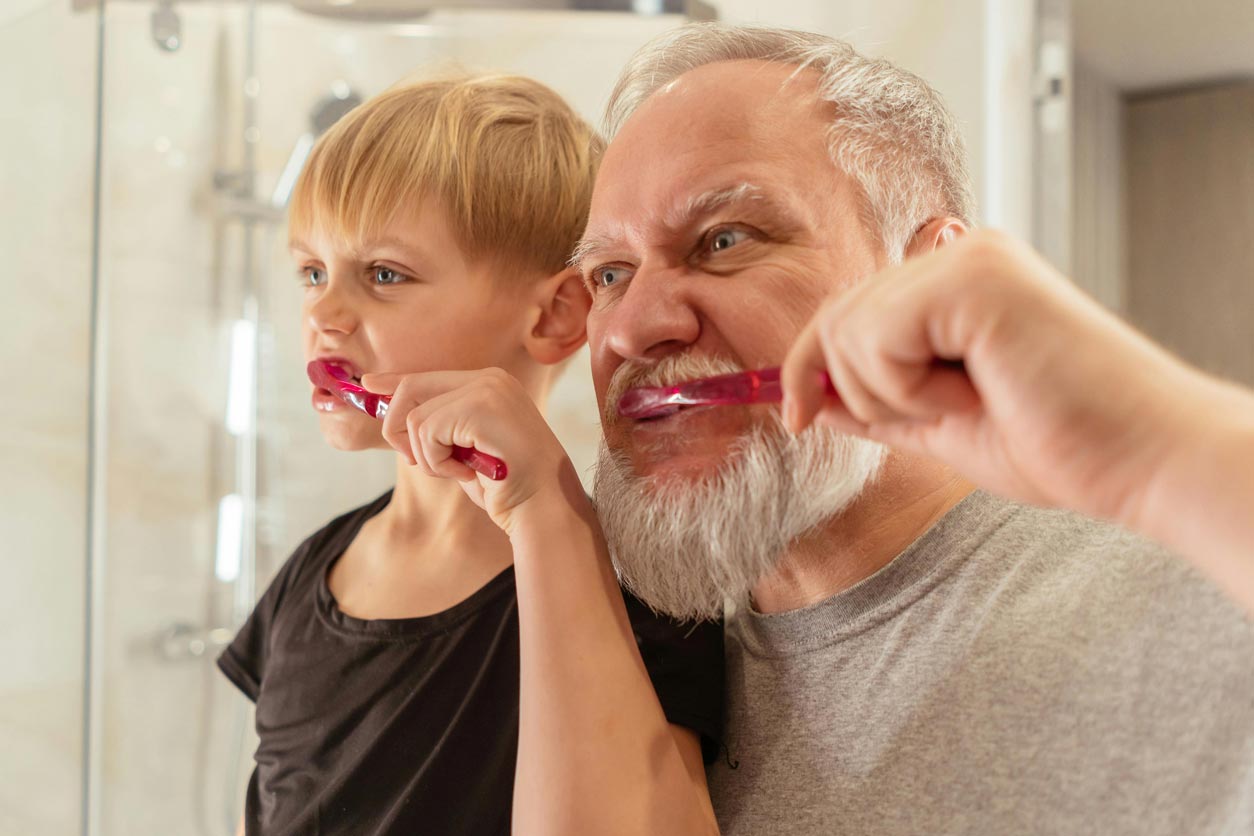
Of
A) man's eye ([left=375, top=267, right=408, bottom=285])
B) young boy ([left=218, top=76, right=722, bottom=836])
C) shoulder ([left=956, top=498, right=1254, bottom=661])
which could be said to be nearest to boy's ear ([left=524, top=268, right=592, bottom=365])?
young boy ([left=218, top=76, right=722, bottom=836])

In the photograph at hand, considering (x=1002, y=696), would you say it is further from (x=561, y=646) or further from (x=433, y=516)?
(x=433, y=516)

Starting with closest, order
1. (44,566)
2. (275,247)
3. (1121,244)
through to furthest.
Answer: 1. (1121,244)
2. (44,566)
3. (275,247)

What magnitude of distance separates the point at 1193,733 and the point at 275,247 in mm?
1151

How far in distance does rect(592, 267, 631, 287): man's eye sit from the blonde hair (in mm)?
133

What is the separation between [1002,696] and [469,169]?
53cm

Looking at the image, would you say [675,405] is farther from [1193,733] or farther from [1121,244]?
[1121,244]

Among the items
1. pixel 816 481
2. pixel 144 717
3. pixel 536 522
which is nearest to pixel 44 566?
pixel 144 717

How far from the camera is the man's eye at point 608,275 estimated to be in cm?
71

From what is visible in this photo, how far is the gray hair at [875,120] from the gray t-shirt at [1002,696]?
0.19 metres

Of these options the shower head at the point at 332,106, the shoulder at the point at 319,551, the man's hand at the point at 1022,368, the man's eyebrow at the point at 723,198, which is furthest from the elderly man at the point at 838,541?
the shower head at the point at 332,106

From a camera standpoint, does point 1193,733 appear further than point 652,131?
No

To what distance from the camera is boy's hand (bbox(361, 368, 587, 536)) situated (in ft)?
2.12

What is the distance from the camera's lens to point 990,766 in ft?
1.77

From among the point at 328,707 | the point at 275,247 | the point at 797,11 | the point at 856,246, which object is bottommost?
the point at 328,707
